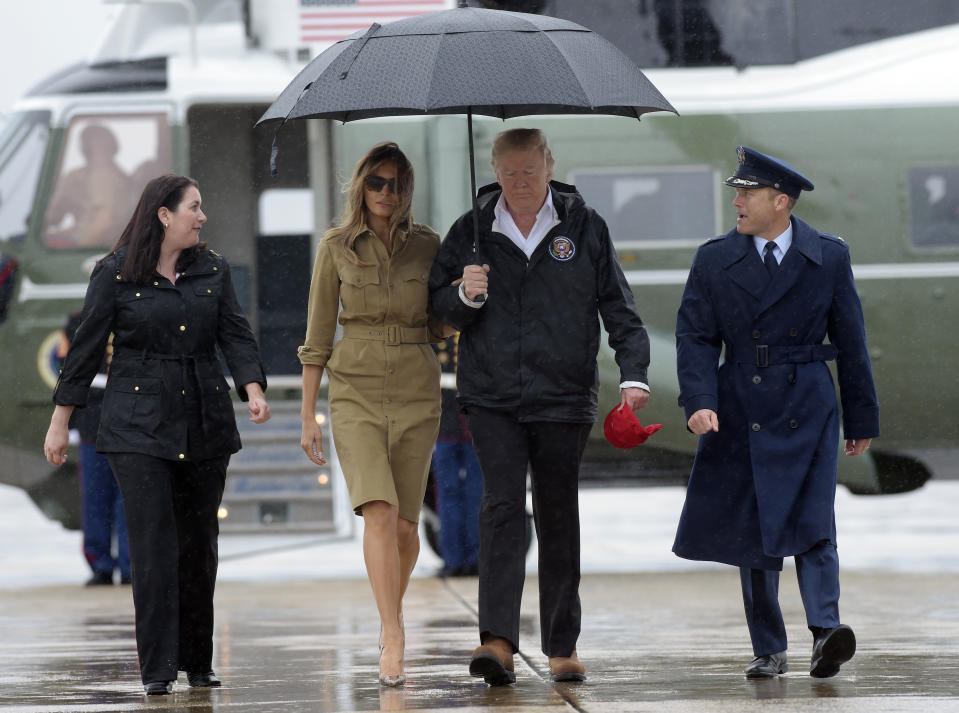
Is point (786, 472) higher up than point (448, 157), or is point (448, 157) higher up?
point (448, 157)

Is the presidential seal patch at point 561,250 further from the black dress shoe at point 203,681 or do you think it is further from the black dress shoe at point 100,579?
the black dress shoe at point 100,579

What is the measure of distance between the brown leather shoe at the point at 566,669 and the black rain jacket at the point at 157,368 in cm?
128

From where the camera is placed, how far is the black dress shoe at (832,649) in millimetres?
5848

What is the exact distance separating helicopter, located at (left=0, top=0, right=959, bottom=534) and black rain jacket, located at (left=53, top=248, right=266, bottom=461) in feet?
14.6

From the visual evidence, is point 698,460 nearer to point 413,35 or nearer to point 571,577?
point 571,577

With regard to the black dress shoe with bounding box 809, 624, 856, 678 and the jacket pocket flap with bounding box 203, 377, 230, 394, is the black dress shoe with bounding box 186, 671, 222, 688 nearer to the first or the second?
the jacket pocket flap with bounding box 203, 377, 230, 394

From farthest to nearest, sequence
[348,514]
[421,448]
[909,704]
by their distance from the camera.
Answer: [348,514]
[421,448]
[909,704]

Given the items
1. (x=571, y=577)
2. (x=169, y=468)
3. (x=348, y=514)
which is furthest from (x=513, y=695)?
(x=348, y=514)

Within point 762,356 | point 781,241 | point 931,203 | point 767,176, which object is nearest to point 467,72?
point 767,176

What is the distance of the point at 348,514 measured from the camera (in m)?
10.6

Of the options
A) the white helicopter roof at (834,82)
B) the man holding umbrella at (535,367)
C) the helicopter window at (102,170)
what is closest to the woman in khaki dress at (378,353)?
the man holding umbrella at (535,367)

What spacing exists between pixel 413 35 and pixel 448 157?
15.0 feet

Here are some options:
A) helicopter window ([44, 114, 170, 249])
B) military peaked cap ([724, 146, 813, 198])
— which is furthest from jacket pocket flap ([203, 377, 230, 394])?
helicopter window ([44, 114, 170, 249])

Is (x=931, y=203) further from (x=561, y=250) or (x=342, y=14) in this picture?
(x=561, y=250)
